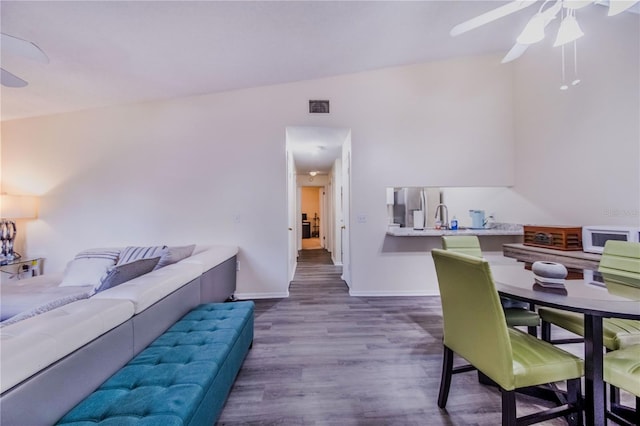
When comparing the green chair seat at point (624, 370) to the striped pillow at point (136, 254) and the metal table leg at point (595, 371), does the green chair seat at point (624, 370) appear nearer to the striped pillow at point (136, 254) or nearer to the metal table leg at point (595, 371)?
the metal table leg at point (595, 371)

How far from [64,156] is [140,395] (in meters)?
4.10

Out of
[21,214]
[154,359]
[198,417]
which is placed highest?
[21,214]

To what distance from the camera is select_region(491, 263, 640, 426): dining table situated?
3.89 feet

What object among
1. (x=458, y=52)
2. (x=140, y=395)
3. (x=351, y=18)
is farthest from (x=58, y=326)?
(x=458, y=52)

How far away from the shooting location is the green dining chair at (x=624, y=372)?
3.83ft

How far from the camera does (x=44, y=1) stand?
1.88 metres

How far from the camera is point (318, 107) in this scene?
12.5ft

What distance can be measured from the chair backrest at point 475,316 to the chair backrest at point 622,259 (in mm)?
1265

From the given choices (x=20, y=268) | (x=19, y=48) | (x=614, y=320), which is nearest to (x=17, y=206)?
(x=20, y=268)

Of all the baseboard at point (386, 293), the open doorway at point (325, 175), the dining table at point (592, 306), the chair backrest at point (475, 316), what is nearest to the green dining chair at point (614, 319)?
the dining table at point (592, 306)

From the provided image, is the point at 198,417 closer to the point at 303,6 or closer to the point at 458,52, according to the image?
the point at 303,6

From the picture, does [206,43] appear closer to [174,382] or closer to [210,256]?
[210,256]

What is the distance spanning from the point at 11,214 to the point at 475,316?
5.09 m

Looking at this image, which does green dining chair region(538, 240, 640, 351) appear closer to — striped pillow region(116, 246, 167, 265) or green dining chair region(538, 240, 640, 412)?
green dining chair region(538, 240, 640, 412)
